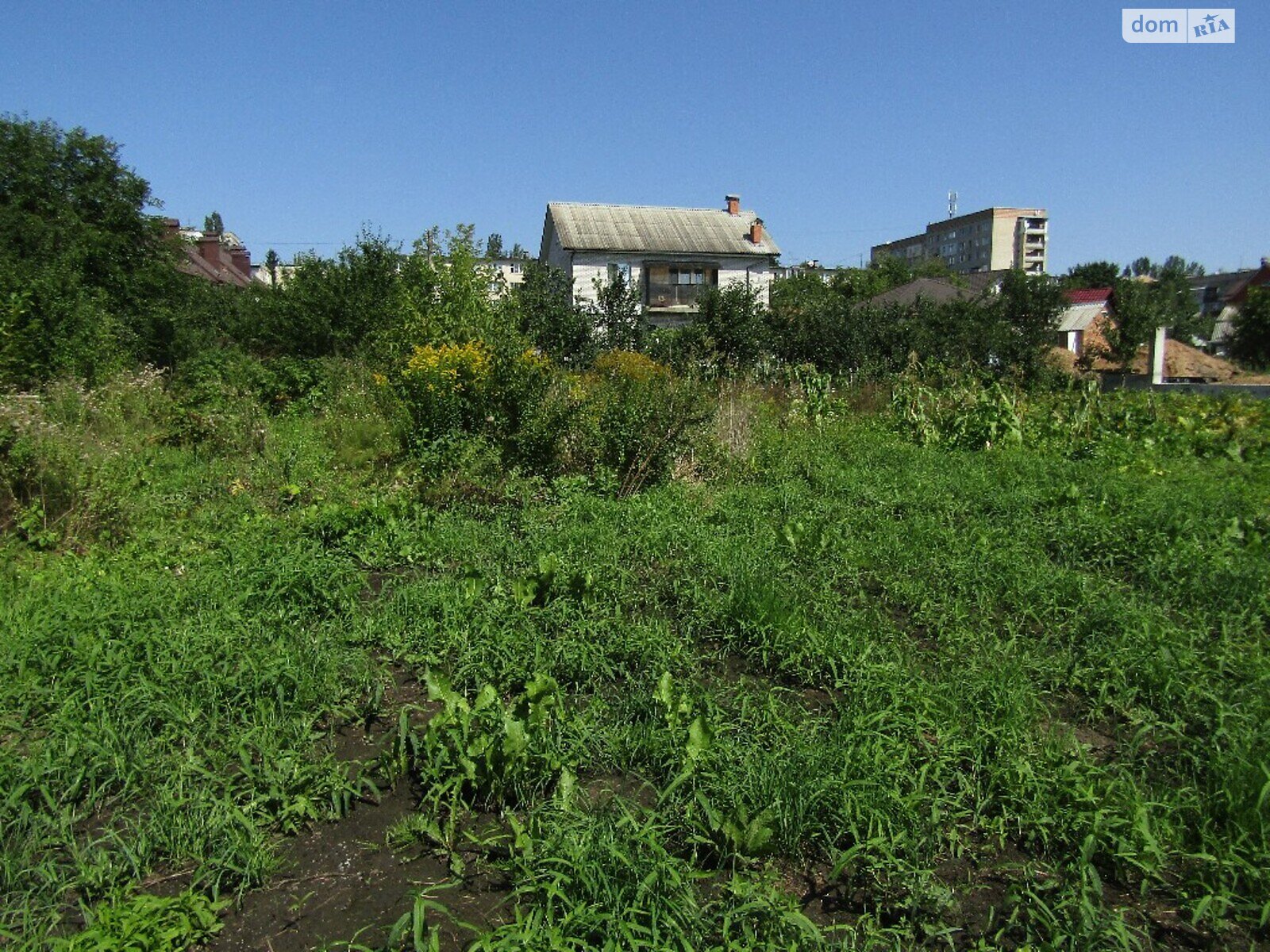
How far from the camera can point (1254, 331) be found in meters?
44.0

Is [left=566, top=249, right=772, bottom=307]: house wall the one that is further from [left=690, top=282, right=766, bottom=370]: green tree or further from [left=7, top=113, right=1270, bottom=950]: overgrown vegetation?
[left=7, top=113, right=1270, bottom=950]: overgrown vegetation

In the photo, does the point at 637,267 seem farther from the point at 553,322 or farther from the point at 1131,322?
the point at 553,322

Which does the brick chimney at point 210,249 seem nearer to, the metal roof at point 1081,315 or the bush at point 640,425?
the bush at point 640,425

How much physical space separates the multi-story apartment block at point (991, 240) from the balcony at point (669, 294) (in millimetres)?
67675

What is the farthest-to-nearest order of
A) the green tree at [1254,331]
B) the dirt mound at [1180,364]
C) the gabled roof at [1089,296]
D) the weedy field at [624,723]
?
1. the gabled roof at [1089,296]
2. the green tree at [1254,331]
3. the dirt mound at [1180,364]
4. the weedy field at [624,723]

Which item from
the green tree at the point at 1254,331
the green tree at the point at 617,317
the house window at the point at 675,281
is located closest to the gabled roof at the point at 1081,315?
the green tree at the point at 1254,331

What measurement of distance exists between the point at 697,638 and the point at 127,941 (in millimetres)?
2809

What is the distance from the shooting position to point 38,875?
2693 millimetres

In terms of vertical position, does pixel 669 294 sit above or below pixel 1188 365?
above

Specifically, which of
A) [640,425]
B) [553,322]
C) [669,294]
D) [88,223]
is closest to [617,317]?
[553,322]

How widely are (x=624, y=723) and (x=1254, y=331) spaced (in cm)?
5241

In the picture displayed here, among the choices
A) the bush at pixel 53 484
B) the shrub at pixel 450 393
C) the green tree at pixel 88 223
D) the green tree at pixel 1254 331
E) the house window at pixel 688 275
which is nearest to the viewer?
the bush at pixel 53 484

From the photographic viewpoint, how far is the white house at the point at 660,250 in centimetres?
3716

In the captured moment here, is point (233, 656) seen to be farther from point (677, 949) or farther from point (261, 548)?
point (677, 949)
